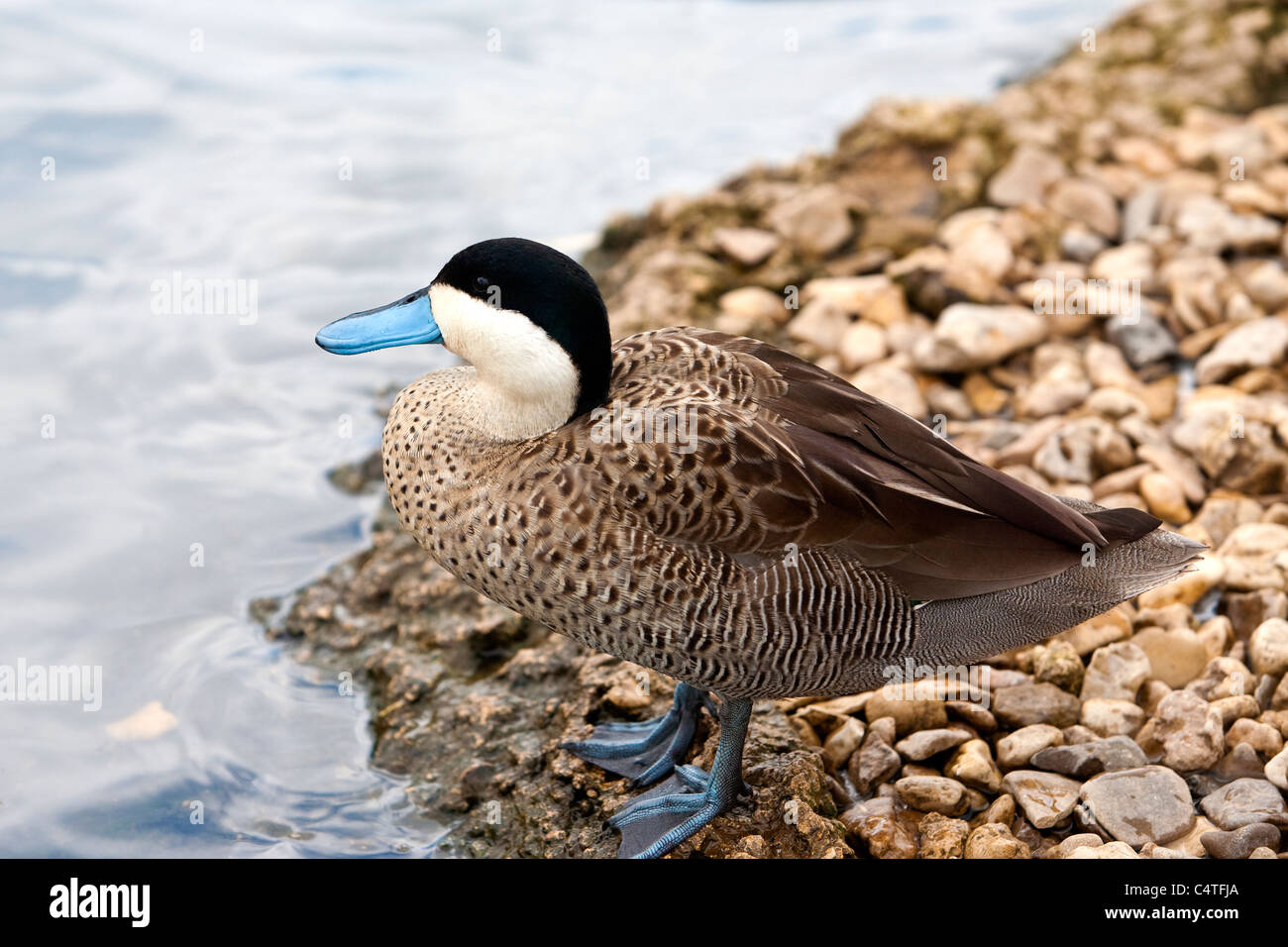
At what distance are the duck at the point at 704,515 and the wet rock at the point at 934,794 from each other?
40 cm

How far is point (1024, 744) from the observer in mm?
3604

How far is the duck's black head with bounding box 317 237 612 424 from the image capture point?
3016 millimetres

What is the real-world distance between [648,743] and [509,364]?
4.18ft

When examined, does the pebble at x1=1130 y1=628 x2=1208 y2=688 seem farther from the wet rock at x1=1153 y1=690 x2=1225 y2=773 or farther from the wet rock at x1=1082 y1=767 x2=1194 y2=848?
the wet rock at x1=1082 y1=767 x2=1194 y2=848

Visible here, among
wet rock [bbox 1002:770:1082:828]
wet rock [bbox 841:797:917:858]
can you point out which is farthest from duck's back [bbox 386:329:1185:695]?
wet rock [bbox 1002:770:1082:828]

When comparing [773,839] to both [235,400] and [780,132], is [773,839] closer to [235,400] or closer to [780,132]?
[235,400]

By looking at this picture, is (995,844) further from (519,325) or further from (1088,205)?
(1088,205)

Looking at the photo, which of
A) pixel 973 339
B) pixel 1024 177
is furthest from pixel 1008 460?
pixel 1024 177

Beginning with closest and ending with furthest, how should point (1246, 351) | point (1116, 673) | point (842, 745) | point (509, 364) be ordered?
1. point (509, 364)
2. point (842, 745)
3. point (1116, 673)
4. point (1246, 351)

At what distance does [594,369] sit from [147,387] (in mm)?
3984

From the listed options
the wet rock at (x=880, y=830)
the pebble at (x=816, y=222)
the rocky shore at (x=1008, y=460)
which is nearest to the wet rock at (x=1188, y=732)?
the rocky shore at (x=1008, y=460)

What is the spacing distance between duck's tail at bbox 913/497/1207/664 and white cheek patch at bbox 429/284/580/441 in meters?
1.12

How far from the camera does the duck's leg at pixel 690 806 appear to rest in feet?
10.8

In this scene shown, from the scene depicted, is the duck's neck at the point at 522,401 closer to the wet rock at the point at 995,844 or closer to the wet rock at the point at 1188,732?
the wet rock at the point at 995,844
